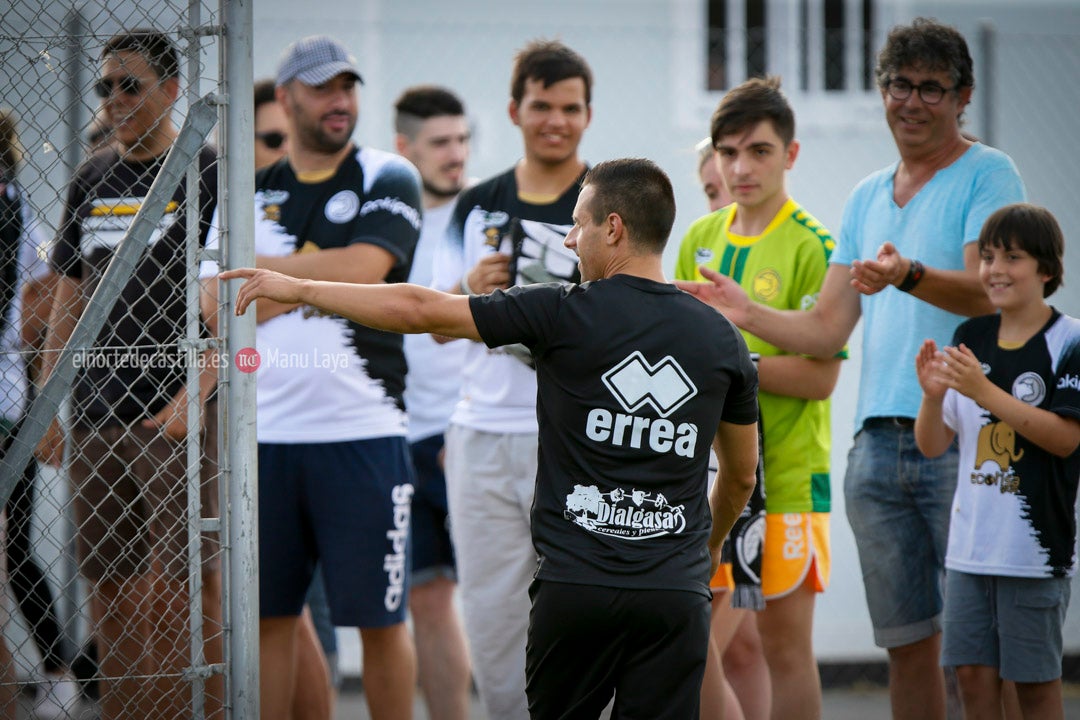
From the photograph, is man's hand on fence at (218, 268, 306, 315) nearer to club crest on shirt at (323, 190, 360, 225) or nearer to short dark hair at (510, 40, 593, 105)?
club crest on shirt at (323, 190, 360, 225)

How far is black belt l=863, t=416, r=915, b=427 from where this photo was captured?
3943mm

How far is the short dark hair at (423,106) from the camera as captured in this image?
610cm

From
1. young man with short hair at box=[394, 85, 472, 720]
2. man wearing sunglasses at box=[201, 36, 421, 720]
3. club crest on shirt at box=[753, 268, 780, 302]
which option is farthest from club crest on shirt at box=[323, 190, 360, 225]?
→ club crest on shirt at box=[753, 268, 780, 302]

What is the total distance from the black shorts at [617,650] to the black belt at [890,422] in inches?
54.9

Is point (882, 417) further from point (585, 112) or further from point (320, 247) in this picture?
point (320, 247)

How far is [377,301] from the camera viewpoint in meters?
2.91

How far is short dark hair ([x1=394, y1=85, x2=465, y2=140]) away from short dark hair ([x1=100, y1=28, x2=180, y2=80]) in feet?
7.01

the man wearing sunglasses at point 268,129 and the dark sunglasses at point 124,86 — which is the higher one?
the man wearing sunglasses at point 268,129

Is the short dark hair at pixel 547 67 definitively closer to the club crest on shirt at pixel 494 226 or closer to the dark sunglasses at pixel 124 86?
the club crest on shirt at pixel 494 226

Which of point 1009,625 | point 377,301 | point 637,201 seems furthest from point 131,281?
point 1009,625

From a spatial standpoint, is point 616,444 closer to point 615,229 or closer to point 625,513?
point 625,513

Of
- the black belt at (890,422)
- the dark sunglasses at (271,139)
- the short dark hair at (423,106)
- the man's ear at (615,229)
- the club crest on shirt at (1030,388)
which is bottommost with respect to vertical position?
the black belt at (890,422)

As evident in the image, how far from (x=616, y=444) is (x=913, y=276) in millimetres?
1409

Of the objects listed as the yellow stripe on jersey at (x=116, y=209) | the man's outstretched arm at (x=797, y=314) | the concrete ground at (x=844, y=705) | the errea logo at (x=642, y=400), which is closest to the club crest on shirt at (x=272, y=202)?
the yellow stripe on jersey at (x=116, y=209)
